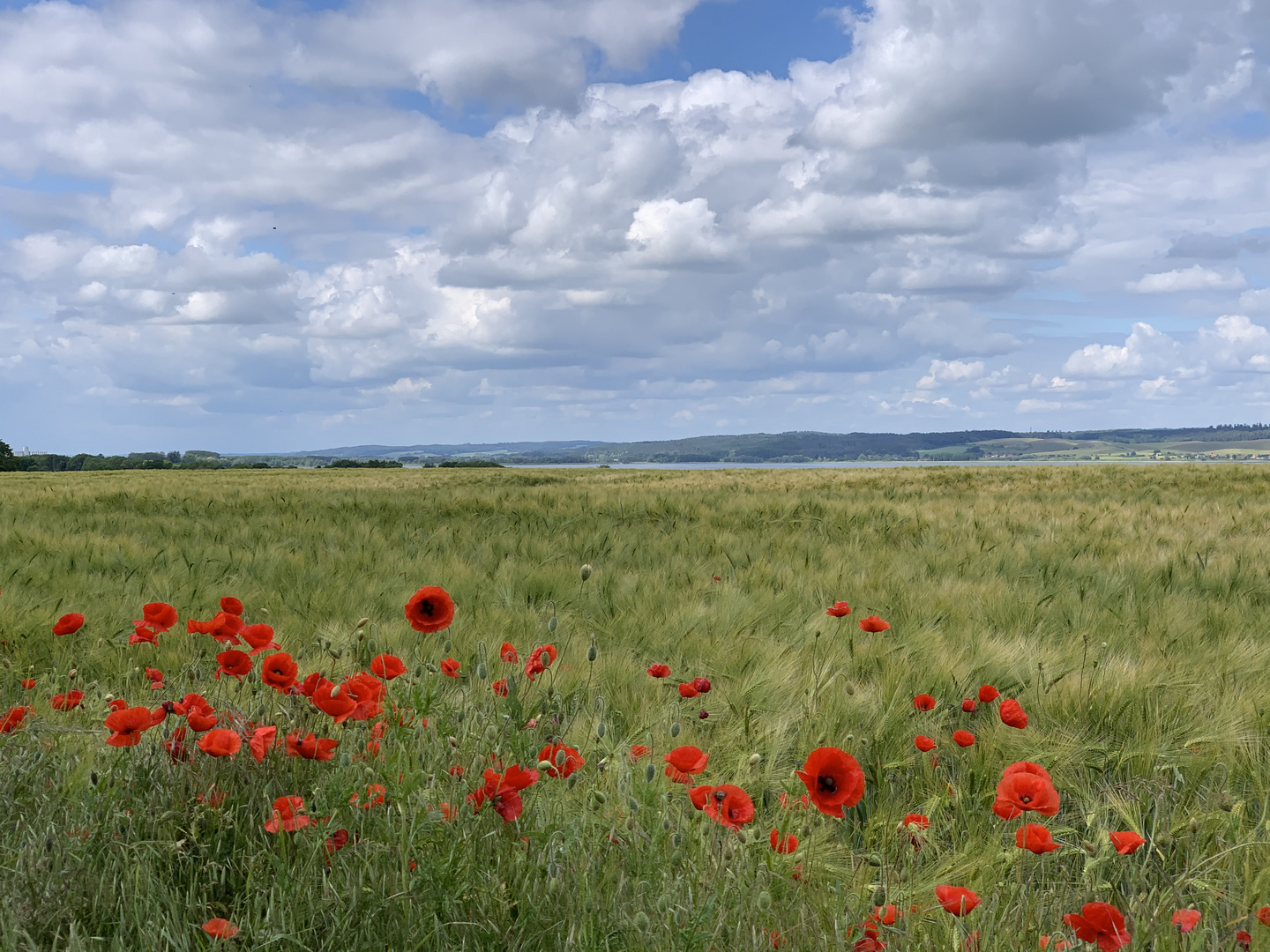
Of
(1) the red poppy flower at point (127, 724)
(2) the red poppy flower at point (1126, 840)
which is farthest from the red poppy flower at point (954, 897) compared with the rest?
(1) the red poppy flower at point (127, 724)

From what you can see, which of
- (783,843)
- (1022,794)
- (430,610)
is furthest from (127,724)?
(1022,794)

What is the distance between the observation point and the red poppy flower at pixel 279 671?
2002 millimetres

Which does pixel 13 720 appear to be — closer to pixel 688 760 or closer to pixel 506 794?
pixel 506 794

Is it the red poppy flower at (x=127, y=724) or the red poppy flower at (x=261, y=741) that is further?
the red poppy flower at (x=261, y=741)

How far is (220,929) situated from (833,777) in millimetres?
1249

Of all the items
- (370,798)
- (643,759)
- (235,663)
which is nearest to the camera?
(370,798)

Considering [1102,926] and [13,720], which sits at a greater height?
[13,720]

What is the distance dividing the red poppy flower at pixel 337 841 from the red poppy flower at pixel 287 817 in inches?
2.8

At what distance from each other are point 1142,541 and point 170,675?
790cm

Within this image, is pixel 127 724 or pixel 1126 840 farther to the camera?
pixel 127 724

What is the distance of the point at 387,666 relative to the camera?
225 cm

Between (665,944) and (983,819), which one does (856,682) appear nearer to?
(983,819)

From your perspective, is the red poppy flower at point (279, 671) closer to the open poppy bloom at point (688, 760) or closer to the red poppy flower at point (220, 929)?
the red poppy flower at point (220, 929)

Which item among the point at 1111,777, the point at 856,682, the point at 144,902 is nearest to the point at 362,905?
the point at 144,902
